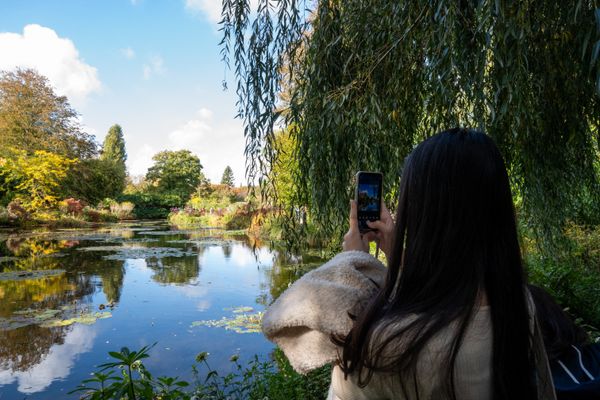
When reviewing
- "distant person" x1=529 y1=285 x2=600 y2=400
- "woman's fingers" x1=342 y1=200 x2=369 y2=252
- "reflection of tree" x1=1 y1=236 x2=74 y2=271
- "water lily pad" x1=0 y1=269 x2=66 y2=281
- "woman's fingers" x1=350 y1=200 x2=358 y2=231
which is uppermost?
"woman's fingers" x1=350 y1=200 x2=358 y2=231

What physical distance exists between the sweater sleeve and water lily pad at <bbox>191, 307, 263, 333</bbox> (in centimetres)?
465

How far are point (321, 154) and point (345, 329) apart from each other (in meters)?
1.52

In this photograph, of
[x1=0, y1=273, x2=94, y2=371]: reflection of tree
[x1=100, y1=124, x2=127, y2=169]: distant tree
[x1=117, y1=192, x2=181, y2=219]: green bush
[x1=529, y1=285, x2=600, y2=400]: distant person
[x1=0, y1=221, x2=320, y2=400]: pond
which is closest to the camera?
[x1=529, y1=285, x2=600, y2=400]: distant person

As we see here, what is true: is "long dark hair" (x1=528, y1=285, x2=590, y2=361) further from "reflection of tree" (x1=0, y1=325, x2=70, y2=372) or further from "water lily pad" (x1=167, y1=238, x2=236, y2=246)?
"water lily pad" (x1=167, y1=238, x2=236, y2=246)

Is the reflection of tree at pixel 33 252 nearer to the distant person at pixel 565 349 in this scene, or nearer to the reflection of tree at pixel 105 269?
the reflection of tree at pixel 105 269

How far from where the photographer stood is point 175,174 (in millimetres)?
34969

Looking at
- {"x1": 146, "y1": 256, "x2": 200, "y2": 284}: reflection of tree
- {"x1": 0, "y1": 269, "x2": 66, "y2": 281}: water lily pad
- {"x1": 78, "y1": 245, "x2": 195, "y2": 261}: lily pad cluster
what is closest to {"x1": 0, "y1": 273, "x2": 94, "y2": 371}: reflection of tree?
{"x1": 0, "y1": 269, "x2": 66, "y2": 281}: water lily pad

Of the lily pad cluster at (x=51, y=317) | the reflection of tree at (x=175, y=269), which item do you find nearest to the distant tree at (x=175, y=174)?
the reflection of tree at (x=175, y=269)

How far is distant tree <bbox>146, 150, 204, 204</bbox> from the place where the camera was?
34.8 metres

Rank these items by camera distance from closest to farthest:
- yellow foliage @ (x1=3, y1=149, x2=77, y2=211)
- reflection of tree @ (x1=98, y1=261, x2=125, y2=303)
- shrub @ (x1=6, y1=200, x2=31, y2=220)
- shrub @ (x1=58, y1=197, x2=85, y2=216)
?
reflection of tree @ (x1=98, y1=261, x2=125, y2=303), shrub @ (x1=6, y1=200, x2=31, y2=220), yellow foliage @ (x1=3, y1=149, x2=77, y2=211), shrub @ (x1=58, y1=197, x2=85, y2=216)

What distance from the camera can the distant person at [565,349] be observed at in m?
0.85

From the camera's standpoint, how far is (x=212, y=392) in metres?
3.10

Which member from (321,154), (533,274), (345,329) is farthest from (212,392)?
A: (533,274)

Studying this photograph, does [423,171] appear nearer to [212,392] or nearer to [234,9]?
[234,9]
